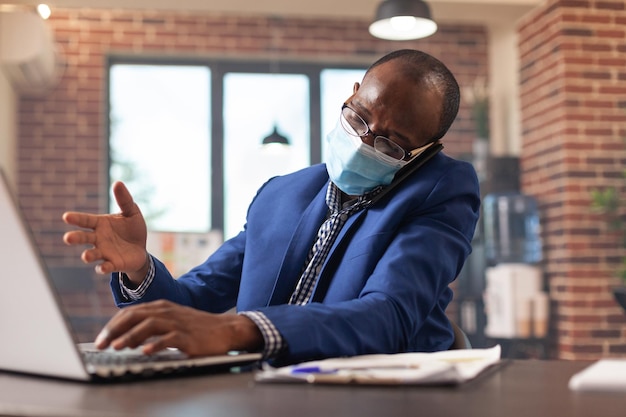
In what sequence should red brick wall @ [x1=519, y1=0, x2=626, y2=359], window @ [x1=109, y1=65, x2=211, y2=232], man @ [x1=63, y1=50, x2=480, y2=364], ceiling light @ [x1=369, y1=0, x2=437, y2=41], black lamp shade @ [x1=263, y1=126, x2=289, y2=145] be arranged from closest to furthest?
man @ [x1=63, y1=50, x2=480, y2=364], ceiling light @ [x1=369, y1=0, x2=437, y2=41], red brick wall @ [x1=519, y1=0, x2=626, y2=359], black lamp shade @ [x1=263, y1=126, x2=289, y2=145], window @ [x1=109, y1=65, x2=211, y2=232]

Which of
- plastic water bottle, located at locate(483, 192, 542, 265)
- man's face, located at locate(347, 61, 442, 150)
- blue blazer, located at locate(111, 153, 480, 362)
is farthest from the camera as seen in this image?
plastic water bottle, located at locate(483, 192, 542, 265)

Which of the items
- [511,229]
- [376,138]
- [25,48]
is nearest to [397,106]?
[376,138]

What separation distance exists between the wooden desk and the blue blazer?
23 centimetres

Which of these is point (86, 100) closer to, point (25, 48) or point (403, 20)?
point (25, 48)

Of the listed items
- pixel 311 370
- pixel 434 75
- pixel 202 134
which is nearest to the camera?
pixel 311 370

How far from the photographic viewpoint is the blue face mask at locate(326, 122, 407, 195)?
1.55 m

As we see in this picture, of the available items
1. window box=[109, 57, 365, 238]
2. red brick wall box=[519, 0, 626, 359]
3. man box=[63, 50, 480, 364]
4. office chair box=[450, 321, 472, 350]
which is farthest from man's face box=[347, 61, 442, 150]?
window box=[109, 57, 365, 238]

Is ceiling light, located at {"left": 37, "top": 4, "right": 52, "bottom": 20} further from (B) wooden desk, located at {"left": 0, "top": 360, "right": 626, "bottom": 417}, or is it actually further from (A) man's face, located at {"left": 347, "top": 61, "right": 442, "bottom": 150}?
(B) wooden desk, located at {"left": 0, "top": 360, "right": 626, "bottom": 417}

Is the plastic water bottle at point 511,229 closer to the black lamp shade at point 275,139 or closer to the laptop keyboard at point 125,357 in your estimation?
the black lamp shade at point 275,139

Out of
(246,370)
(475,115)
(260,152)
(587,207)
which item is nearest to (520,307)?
(587,207)

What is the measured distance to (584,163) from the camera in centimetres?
567

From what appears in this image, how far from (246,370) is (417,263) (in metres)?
0.38

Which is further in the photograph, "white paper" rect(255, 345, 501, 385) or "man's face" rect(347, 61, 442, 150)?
"man's face" rect(347, 61, 442, 150)

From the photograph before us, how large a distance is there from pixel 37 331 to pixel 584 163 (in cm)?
525
